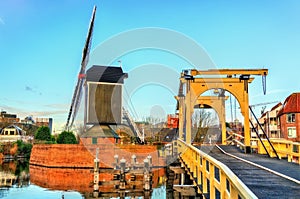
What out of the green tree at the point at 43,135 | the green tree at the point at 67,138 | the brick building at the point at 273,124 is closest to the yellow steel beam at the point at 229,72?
the green tree at the point at 67,138

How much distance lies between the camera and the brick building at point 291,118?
4275cm

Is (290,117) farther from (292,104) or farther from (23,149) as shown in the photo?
(23,149)

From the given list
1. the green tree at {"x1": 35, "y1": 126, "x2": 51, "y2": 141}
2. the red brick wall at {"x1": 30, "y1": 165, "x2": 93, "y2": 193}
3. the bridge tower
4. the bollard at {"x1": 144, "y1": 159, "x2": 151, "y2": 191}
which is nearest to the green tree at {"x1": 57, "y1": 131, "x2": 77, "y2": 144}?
the red brick wall at {"x1": 30, "y1": 165, "x2": 93, "y2": 193}

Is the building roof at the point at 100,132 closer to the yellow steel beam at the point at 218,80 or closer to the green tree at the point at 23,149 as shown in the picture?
the yellow steel beam at the point at 218,80

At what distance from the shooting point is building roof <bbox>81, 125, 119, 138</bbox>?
3197 cm

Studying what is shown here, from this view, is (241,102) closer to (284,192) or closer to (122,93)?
(284,192)

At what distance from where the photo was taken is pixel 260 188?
18.5ft

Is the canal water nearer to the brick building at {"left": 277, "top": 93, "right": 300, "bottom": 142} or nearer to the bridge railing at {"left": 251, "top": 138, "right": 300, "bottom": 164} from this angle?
the bridge railing at {"left": 251, "top": 138, "right": 300, "bottom": 164}

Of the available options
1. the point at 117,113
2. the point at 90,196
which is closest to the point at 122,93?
the point at 117,113

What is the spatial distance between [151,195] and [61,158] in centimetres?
1870

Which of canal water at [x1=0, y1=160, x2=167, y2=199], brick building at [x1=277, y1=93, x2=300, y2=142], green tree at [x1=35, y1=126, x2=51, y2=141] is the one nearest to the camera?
canal water at [x1=0, y1=160, x2=167, y2=199]

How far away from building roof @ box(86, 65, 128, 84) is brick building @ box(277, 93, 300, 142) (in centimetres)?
2498

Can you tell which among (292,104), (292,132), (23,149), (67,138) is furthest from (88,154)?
(292,104)

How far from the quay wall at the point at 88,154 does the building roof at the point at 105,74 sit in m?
6.95
